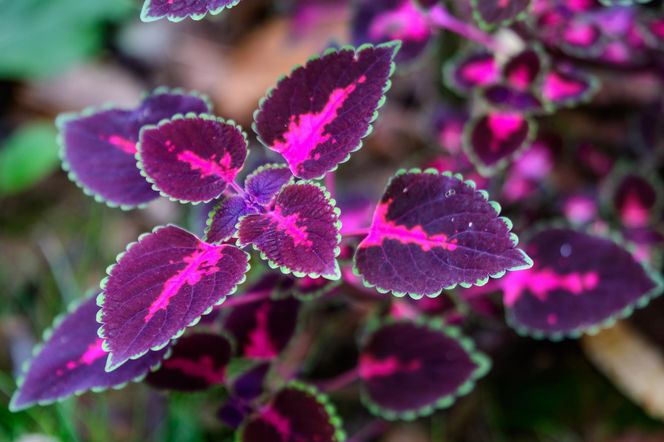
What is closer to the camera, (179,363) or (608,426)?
(179,363)

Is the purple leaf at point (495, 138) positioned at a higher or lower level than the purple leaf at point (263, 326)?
higher

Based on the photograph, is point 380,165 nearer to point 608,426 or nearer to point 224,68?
point 224,68

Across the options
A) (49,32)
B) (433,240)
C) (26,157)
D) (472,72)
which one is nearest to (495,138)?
(472,72)

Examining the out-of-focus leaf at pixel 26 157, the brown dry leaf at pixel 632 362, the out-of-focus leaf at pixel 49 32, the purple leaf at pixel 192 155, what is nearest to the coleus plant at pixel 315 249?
the purple leaf at pixel 192 155

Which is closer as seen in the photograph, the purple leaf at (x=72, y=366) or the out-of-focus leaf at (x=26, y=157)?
the purple leaf at (x=72, y=366)

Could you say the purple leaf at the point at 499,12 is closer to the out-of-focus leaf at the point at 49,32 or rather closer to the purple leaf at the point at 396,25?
the purple leaf at the point at 396,25

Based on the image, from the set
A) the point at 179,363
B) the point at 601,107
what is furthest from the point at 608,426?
the point at 179,363

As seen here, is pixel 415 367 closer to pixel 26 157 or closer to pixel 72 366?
pixel 72 366

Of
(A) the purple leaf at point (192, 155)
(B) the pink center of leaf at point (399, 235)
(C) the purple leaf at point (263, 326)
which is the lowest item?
(C) the purple leaf at point (263, 326)
